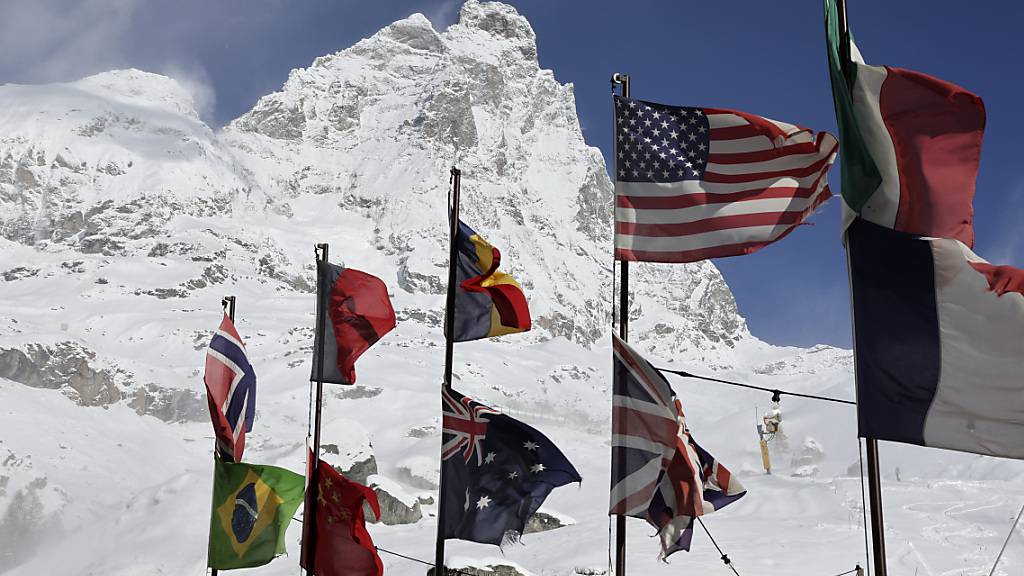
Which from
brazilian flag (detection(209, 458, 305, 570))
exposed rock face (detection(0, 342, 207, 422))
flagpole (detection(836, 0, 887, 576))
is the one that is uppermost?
flagpole (detection(836, 0, 887, 576))

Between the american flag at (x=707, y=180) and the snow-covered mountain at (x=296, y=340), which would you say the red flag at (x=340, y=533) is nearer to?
the american flag at (x=707, y=180)

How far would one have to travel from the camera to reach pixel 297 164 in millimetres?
175000

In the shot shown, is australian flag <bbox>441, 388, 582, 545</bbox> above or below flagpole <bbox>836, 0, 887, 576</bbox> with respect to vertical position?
below

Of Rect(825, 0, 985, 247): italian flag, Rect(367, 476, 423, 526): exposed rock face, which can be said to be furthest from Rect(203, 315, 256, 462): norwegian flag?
Rect(367, 476, 423, 526): exposed rock face

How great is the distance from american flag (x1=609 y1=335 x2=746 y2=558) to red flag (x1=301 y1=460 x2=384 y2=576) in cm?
290

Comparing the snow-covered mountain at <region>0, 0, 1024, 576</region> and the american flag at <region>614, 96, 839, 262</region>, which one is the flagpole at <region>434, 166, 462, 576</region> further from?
the snow-covered mountain at <region>0, 0, 1024, 576</region>

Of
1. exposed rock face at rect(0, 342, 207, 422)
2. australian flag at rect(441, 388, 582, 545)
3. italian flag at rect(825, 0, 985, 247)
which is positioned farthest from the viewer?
exposed rock face at rect(0, 342, 207, 422)

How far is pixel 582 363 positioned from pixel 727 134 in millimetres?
117120

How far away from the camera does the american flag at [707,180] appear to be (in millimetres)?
6441

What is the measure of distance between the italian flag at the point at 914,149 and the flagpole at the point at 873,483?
0.16 meters

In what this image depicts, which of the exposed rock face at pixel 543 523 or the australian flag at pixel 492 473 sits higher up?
the australian flag at pixel 492 473

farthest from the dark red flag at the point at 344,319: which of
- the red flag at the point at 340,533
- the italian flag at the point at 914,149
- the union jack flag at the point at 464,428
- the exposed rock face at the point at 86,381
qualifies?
the exposed rock face at the point at 86,381

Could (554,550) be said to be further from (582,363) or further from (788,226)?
(582,363)

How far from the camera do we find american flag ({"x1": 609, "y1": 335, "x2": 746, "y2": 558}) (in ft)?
20.6
